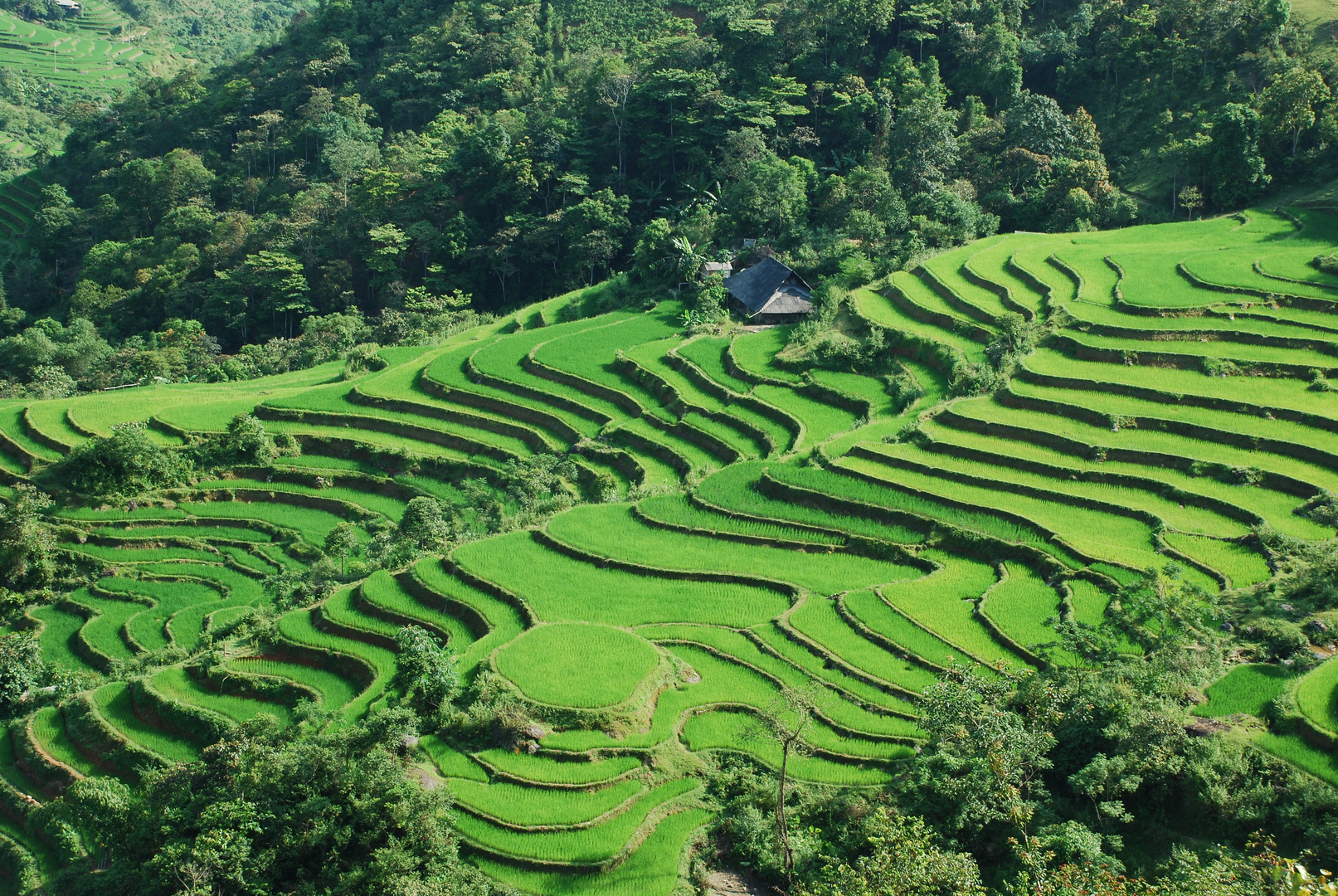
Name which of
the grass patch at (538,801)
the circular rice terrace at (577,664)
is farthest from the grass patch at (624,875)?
the circular rice terrace at (577,664)

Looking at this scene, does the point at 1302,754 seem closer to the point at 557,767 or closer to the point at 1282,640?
the point at 1282,640

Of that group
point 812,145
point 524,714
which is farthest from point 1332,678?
point 812,145

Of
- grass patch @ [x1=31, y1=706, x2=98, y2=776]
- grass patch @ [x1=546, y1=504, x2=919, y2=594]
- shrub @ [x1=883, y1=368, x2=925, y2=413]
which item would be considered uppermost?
shrub @ [x1=883, y1=368, x2=925, y2=413]

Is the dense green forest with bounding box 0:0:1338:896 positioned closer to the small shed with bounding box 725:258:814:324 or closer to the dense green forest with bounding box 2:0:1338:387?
the dense green forest with bounding box 2:0:1338:387

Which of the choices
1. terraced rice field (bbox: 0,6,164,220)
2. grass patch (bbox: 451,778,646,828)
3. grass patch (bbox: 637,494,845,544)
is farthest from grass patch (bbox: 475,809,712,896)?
terraced rice field (bbox: 0,6,164,220)

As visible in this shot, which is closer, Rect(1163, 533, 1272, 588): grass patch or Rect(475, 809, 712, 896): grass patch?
Rect(475, 809, 712, 896): grass patch

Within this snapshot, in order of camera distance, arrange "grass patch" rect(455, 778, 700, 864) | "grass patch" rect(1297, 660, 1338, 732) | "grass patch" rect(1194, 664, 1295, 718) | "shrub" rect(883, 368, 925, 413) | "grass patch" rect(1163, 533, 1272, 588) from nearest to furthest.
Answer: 1. "grass patch" rect(1297, 660, 1338, 732)
2. "grass patch" rect(455, 778, 700, 864)
3. "grass patch" rect(1194, 664, 1295, 718)
4. "grass patch" rect(1163, 533, 1272, 588)
5. "shrub" rect(883, 368, 925, 413)
